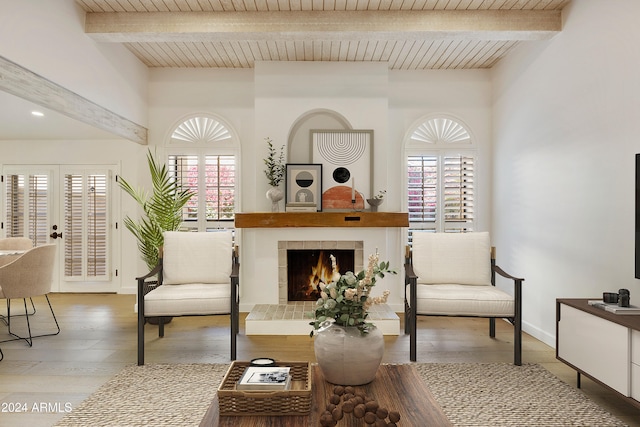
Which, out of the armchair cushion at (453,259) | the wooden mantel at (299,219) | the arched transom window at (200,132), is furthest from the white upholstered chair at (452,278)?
the arched transom window at (200,132)

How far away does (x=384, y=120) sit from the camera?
486 centimetres

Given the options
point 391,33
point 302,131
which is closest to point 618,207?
point 391,33

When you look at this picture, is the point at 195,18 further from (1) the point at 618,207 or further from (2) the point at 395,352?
(1) the point at 618,207

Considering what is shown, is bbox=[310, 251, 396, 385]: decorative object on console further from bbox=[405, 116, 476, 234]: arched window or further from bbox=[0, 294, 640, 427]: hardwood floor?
bbox=[405, 116, 476, 234]: arched window

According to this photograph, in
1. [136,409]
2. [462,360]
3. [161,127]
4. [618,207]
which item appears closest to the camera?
[136,409]

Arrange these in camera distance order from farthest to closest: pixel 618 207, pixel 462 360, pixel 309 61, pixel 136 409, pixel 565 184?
1. pixel 309 61
2. pixel 565 184
3. pixel 462 360
4. pixel 618 207
5. pixel 136 409

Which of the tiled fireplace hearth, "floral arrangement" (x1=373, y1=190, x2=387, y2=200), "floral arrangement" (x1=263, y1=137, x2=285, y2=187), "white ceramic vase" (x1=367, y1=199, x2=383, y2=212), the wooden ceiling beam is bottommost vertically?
the tiled fireplace hearth

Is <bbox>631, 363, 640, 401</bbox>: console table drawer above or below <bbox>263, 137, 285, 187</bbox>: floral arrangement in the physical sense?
below

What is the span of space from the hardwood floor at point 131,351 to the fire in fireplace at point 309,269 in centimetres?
89

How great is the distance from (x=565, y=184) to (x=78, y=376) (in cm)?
399

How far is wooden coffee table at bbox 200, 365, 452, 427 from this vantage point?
5.24ft

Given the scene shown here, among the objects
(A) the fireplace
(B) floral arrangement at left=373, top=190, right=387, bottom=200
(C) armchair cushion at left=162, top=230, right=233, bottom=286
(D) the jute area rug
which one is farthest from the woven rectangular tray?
(B) floral arrangement at left=373, top=190, right=387, bottom=200

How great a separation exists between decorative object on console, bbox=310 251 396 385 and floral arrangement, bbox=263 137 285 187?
9.21ft

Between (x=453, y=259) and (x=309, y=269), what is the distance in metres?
1.72
